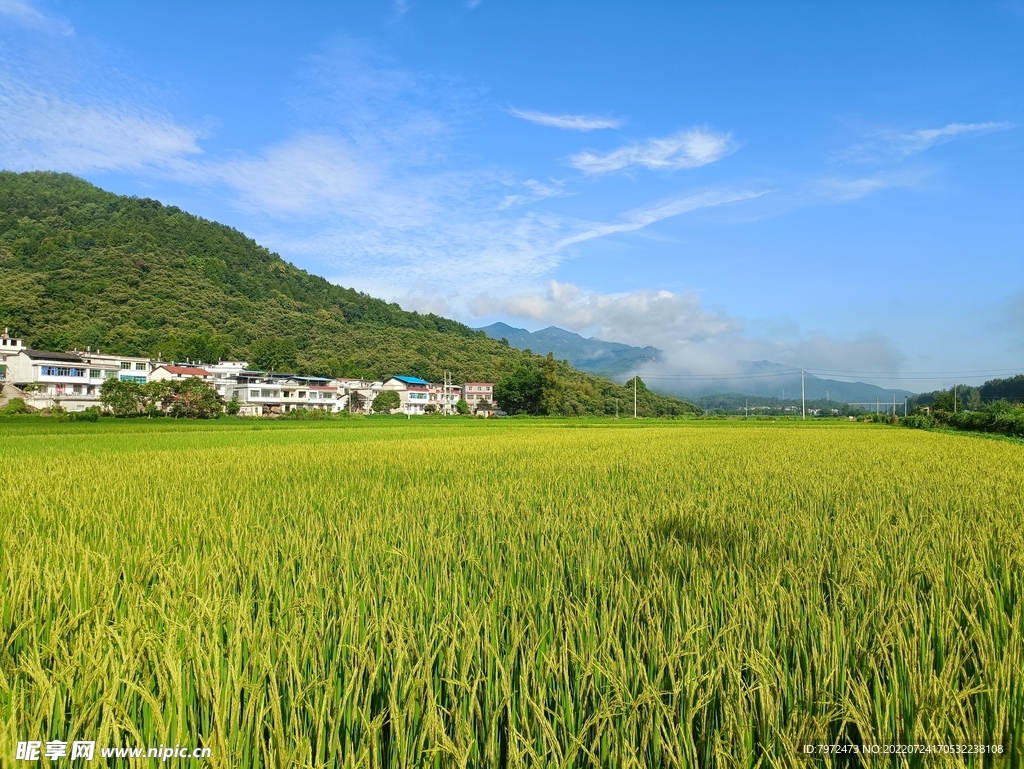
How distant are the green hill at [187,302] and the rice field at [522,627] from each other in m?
58.7

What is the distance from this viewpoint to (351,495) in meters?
5.38

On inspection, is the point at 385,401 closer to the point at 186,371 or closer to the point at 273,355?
the point at 273,355

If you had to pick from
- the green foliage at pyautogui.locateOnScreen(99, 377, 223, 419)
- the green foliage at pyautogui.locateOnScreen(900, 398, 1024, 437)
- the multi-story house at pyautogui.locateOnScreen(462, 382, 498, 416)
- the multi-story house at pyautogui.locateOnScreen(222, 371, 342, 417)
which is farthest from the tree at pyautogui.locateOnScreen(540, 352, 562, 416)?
the green foliage at pyautogui.locateOnScreen(99, 377, 223, 419)

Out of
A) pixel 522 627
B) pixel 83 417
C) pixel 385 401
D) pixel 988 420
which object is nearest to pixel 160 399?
pixel 83 417

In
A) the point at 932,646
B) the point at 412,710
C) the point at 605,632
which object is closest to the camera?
the point at 412,710

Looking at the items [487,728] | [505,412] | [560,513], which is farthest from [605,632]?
[505,412]

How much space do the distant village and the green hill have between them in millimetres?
3793

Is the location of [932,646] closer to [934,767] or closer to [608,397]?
[934,767]

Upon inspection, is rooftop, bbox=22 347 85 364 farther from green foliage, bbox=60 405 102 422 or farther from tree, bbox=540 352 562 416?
tree, bbox=540 352 562 416

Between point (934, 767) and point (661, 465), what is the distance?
21.9 ft

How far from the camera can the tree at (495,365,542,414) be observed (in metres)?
63.6

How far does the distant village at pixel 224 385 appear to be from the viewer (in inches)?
1790

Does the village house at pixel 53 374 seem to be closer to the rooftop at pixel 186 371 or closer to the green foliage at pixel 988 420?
the rooftop at pixel 186 371

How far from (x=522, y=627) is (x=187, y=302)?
79.3 metres
